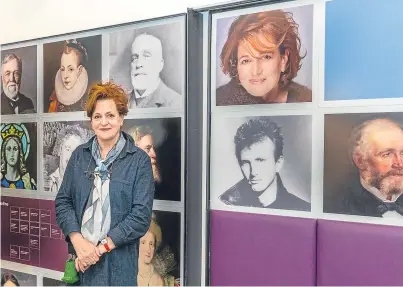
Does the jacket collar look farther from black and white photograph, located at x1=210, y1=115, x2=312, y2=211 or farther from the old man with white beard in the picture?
black and white photograph, located at x1=210, y1=115, x2=312, y2=211

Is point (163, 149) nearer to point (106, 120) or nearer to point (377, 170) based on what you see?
point (106, 120)

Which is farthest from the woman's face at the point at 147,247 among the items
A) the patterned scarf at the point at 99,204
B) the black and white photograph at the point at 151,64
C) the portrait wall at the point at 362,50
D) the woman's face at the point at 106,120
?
the portrait wall at the point at 362,50

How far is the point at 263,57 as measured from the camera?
163 centimetres

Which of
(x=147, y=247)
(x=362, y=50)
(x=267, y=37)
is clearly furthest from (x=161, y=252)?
(x=362, y=50)

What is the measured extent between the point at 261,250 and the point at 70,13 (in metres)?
1.30

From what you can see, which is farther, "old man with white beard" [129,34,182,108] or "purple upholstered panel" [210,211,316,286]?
"old man with white beard" [129,34,182,108]

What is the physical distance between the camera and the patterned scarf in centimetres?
175

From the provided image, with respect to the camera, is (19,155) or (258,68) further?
(19,155)

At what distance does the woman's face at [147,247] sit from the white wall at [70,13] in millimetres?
864

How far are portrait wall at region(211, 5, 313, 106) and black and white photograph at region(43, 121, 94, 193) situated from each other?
0.63 m

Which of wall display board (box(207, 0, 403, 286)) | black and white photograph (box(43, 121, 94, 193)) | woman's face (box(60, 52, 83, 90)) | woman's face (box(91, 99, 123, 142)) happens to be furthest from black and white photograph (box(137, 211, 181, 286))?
woman's face (box(60, 52, 83, 90))

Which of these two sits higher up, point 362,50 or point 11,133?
point 362,50

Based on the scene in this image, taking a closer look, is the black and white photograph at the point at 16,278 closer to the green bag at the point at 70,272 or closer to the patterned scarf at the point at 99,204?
the green bag at the point at 70,272

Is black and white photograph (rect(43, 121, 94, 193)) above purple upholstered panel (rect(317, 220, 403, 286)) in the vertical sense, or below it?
above
